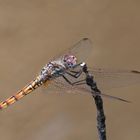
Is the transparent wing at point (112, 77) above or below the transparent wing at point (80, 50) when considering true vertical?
below

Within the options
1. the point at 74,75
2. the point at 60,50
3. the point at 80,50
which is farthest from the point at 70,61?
the point at 60,50

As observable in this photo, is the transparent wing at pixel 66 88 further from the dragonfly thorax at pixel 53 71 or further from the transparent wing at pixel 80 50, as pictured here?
the transparent wing at pixel 80 50

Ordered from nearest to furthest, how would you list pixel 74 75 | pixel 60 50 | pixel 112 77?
pixel 74 75 → pixel 112 77 → pixel 60 50

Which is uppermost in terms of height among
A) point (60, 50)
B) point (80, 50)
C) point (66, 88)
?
point (60, 50)

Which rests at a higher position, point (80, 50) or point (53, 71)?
point (80, 50)

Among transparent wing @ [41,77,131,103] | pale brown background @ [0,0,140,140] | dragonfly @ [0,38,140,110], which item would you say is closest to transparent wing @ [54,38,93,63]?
dragonfly @ [0,38,140,110]

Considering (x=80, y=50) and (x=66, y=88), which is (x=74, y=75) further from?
(x=80, y=50)

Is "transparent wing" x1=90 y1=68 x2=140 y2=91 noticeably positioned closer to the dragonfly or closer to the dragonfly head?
the dragonfly

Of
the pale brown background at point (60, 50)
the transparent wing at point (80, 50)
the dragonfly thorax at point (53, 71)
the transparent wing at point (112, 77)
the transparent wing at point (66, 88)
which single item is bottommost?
the transparent wing at point (66, 88)

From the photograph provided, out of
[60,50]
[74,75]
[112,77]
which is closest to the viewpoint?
[74,75]

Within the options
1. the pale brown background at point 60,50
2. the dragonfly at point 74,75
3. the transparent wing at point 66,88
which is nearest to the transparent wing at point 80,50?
the dragonfly at point 74,75

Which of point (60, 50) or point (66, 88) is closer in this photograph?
point (66, 88)
